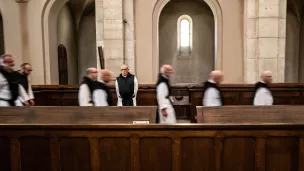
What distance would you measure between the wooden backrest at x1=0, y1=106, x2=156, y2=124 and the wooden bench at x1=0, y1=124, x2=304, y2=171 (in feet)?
2.22

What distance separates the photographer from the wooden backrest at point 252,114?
3.94 m

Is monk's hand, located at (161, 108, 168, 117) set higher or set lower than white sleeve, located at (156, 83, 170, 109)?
lower

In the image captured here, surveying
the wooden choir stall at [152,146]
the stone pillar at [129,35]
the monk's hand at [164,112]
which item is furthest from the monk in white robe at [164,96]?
the stone pillar at [129,35]

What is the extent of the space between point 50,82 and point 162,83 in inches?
285

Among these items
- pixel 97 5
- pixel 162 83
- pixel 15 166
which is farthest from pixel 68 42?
pixel 15 166

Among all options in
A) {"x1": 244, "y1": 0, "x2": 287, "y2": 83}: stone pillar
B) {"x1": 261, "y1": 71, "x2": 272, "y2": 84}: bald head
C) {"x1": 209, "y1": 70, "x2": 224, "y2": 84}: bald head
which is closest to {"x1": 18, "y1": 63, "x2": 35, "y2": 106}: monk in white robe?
{"x1": 209, "y1": 70, "x2": 224, "y2": 84}: bald head

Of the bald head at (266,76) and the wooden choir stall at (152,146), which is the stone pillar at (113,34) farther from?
the wooden choir stall at (152,146)

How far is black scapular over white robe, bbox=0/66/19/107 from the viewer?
527 cm

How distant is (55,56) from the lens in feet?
37.2

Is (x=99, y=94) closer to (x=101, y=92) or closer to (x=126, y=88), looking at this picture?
(x=101, y=92)

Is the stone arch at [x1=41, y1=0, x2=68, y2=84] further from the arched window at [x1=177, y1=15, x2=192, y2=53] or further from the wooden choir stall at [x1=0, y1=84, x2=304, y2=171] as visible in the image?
the wooden choir stall at [x1=0, y1=84, x2=304, y2=171]

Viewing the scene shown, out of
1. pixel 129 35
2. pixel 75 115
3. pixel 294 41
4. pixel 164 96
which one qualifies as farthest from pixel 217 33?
pixel 75 115

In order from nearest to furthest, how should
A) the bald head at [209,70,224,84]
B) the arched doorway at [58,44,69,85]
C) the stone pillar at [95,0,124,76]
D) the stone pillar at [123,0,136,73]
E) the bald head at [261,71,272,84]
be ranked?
the bald head at [261,71,272,84]
the bald head at [209,70,224,84]
the stone pillar at [95,0,124,76]
the stone pillar at [123,0,136,73]
the arched doorway at [58,44,69,85]

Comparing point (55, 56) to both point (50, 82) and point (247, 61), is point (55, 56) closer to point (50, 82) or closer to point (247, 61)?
point (50, 82)
